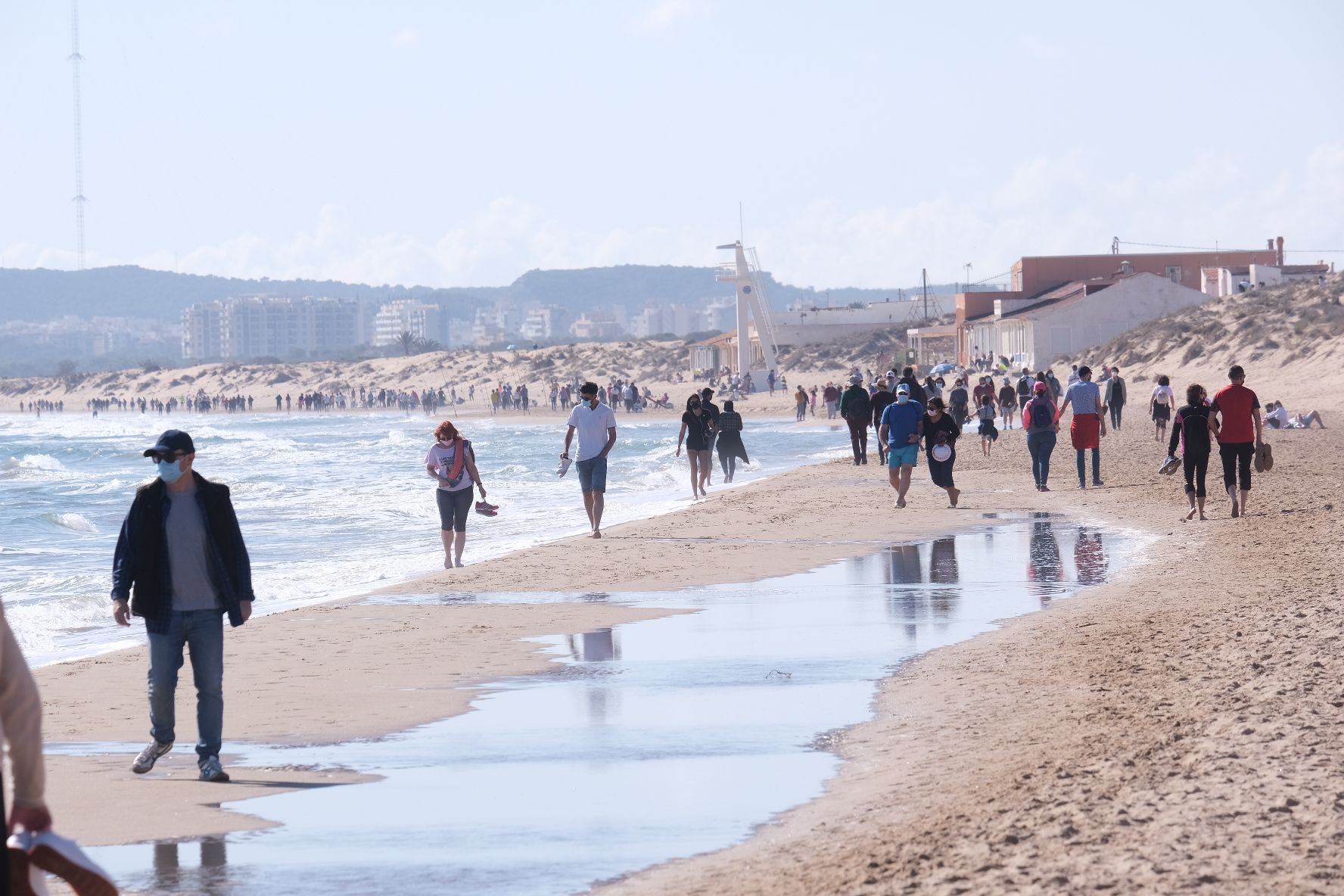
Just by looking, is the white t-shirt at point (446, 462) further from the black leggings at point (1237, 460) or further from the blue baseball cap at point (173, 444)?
the blue baseball cap at point (173, 444)

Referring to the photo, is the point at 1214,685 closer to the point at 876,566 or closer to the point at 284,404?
the point at 876,566

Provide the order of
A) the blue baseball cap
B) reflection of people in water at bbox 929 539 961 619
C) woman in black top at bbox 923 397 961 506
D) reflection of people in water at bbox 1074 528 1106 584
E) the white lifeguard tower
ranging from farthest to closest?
the white lifeguard tower, woman in black top at bbox 923 397 961 506, reflection of people in water at bbox 1074 528 1106 584, reflection of people in water at bbox 929 539 961 619, the blue baseball cap

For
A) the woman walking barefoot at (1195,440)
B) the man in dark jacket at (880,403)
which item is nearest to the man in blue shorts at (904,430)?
the woman walking barefoot at (1195,440)

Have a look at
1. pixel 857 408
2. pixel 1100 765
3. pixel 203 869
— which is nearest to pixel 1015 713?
pixel 1100 765

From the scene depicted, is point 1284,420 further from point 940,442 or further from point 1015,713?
point 1015,713

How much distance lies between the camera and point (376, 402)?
4700 inches

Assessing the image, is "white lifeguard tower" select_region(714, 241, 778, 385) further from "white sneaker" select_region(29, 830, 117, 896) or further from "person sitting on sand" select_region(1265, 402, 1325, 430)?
"white sneaker" select_region(29, 830, 117, 896)

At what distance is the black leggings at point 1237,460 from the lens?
15.9 metres

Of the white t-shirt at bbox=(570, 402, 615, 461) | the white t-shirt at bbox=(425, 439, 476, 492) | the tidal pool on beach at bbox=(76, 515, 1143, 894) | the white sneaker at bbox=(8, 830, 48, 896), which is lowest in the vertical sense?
the tidal pool on beach at bbox=(76, 515, 1143, 894)

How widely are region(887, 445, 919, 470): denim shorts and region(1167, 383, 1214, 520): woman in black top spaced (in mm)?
3288

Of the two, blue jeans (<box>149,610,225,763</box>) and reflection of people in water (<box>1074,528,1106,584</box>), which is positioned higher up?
blue jeans (<box>149,610,225,763</box>)

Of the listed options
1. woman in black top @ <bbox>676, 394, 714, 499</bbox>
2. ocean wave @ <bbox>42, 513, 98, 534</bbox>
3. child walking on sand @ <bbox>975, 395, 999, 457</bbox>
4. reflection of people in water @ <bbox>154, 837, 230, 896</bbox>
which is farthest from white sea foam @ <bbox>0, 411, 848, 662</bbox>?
reflection of people in water @ <bbox>154, 837, 230, 896</bbox>

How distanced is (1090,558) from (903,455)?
195 inches

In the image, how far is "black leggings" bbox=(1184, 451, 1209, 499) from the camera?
1603 centimetres
